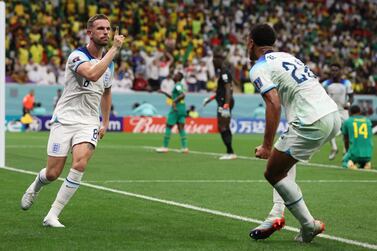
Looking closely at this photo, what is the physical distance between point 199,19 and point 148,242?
123ft

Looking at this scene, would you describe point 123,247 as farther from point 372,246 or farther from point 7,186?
point 7,186

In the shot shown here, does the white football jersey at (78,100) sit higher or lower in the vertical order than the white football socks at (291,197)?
higher

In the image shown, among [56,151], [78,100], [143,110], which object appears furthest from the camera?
[143,110]

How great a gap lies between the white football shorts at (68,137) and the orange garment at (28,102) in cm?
2713

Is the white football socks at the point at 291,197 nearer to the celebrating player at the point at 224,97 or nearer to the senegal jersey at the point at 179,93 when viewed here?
the celebrating player at the point at 224,97

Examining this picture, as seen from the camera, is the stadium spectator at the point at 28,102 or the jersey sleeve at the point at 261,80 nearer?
the jersey sleeve at the point at 261,80

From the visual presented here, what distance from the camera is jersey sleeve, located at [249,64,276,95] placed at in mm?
8261

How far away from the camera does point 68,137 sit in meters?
9.80

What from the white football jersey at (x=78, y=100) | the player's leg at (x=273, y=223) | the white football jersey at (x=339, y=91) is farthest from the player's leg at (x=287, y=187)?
the white football jersey at (x=339, y=91)

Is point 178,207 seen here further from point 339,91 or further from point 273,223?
point 339,91

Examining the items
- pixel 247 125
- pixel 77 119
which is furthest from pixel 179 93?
pixel 247 125

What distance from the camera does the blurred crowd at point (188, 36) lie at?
38875 mm

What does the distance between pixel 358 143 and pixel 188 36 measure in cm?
2532

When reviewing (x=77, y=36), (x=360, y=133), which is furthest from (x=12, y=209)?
(x=77, y=36)
